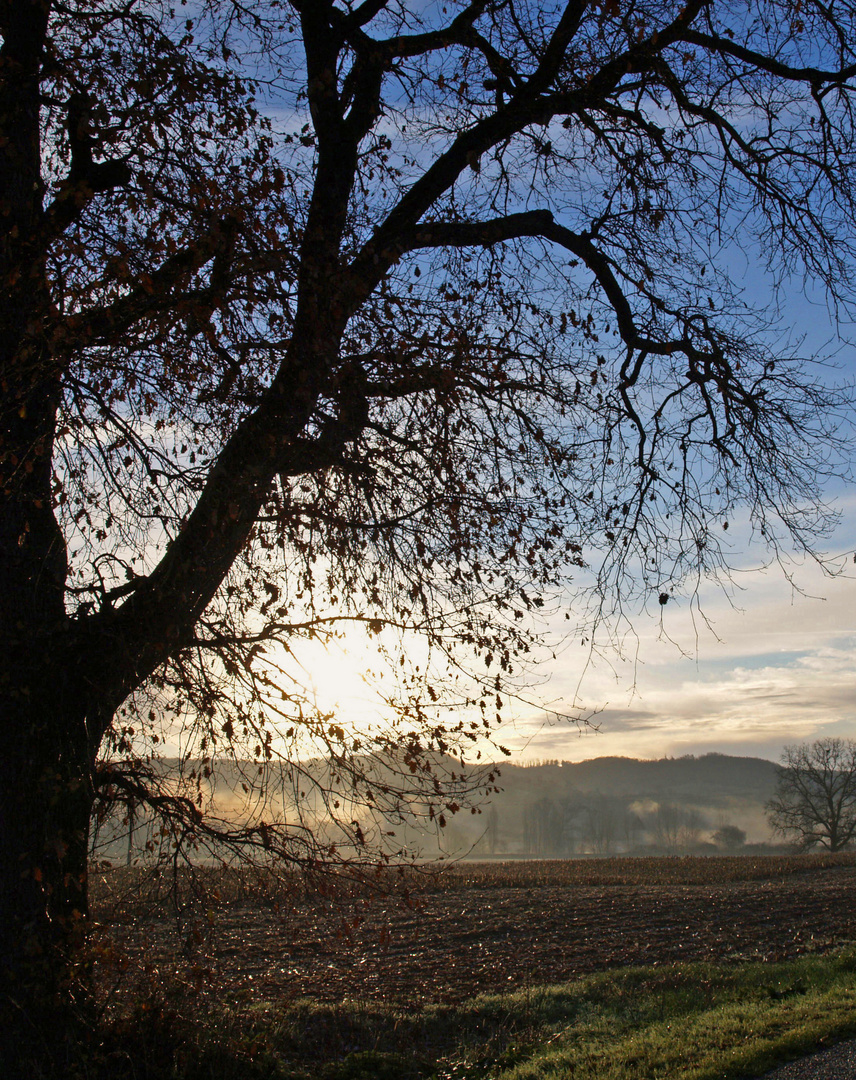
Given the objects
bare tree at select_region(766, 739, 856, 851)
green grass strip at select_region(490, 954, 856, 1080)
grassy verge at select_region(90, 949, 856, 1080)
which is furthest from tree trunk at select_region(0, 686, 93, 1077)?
bare tree at select_region(766, 739, 856, 851)

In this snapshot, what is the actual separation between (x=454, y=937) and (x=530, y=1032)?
277 inches

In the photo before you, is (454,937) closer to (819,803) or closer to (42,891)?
(42,891)

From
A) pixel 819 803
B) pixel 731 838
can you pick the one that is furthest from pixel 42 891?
pixel 731 838

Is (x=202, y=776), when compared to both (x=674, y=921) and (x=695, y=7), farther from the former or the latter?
(x=674, y=921)

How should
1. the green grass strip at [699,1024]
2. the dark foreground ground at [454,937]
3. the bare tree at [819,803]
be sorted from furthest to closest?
the bare tree at [819,803] < the dark foreground ground at [454,937] < the green grass strip at [699,1024]

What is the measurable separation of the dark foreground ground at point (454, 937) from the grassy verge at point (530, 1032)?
52cm

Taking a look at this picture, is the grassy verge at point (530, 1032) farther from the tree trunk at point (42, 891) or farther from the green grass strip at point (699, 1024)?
the tree trunk at point (42, 891)

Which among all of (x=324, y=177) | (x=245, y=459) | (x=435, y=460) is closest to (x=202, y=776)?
(x=245, y=459)

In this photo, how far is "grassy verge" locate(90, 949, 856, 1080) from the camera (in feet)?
21.2

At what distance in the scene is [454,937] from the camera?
15.2m

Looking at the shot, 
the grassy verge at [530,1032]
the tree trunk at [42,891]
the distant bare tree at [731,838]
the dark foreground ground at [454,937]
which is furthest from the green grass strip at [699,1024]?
the distant bare tree at [731,838]

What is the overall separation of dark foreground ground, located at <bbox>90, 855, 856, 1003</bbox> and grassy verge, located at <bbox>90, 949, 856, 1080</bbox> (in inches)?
20.3

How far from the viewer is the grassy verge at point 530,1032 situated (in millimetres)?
6477

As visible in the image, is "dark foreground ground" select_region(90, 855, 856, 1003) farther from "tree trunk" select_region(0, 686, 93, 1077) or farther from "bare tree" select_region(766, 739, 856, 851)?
"bare tree" select_region(766, 739, 856, 851)
